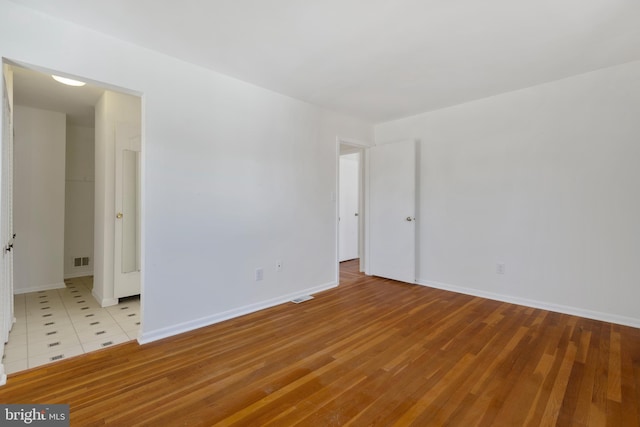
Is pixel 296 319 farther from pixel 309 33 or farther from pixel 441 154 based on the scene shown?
pixel 441 154

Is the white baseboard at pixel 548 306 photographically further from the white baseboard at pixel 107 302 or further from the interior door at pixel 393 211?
the white baseboard at pixel 107 302

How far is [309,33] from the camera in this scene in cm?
216

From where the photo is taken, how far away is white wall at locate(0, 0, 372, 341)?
2.16 metres

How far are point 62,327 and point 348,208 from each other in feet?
15.1

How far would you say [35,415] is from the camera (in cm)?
156

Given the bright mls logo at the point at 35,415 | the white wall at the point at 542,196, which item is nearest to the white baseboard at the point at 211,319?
the bright mls logo at the point at 35,415

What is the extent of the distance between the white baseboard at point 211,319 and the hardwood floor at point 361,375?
74 mm

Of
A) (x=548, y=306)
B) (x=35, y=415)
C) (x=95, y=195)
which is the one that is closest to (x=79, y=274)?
(x=95, y=195)

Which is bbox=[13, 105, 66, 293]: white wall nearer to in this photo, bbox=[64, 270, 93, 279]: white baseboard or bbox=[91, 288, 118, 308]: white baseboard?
bbox=[64, 270, 93, 279]: white baseboard

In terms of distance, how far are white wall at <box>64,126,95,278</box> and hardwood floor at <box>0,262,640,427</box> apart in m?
3.35

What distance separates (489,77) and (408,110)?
1.14 meters

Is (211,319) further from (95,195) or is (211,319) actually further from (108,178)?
(95,195)

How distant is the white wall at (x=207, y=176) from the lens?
2.16 metres

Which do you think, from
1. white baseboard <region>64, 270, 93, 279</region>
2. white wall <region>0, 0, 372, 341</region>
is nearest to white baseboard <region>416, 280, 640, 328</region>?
white wall <region>0, 0, 372, 341</region>
